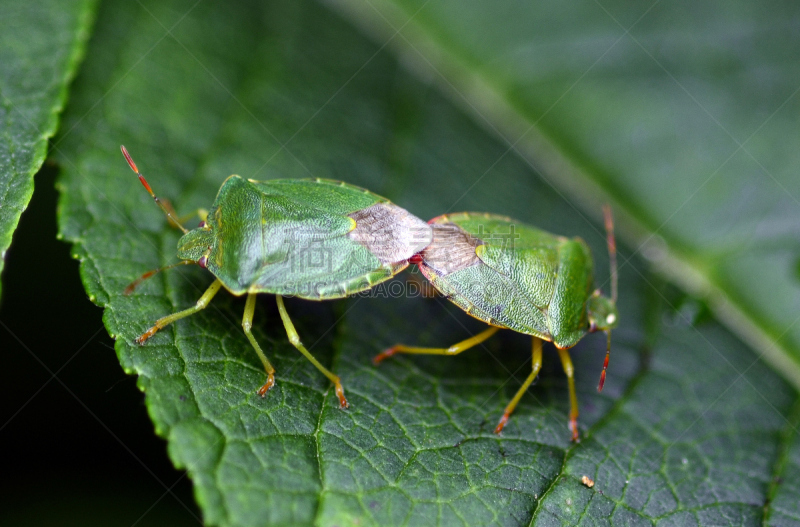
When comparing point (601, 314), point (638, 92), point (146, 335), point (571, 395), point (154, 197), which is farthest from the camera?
point (638, 92)

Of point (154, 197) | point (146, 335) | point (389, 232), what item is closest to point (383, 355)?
point (389, 232)

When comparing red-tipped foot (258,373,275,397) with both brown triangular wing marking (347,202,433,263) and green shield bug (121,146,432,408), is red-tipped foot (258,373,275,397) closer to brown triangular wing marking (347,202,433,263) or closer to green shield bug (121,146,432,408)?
green shield bug (121,146,432,408)

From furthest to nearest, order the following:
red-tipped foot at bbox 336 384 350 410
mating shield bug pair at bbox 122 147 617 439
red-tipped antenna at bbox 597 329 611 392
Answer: red-tipped antenna at bbox 597 329 611 392
mating shield bug pair at bbox 122 147 617 439
red-tipped foot at bbox 336 384 350 410

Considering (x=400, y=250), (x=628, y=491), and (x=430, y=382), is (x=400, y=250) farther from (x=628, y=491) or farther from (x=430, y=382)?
Answer: (x=628, y=491)

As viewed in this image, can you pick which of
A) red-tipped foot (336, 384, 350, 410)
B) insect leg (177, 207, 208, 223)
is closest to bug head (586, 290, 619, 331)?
red-tipped foot (336, 384, 350, 410)

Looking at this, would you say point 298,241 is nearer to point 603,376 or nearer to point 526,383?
point 526,383

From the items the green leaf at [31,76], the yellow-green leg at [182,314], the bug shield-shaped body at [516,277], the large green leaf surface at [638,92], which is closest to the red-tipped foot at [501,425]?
the bug shield-shaped body at [516,277]
